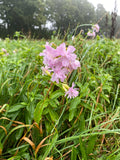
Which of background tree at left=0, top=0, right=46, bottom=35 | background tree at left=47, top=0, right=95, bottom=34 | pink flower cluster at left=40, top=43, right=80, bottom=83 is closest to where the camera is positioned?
pink flower cluster at left=40, top=43, right=80, bottom=83

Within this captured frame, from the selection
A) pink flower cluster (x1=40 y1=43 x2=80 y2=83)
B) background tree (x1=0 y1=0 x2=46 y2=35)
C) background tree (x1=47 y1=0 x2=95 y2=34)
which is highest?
background tree (x1=0 y1=0 x2=46 y2=35)

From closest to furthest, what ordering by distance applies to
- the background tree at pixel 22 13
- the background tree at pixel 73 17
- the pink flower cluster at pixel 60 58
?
the pink flower cluster at pixel 60 58 < the background tree at pixel 73 17 < the background tree at pixel 22 13

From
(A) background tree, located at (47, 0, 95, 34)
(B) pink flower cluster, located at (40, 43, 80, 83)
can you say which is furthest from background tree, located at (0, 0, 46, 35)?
(B) pink flower cluster, located at (40, 43, 80, 83)

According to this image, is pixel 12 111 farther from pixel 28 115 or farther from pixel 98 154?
pixel 98 154

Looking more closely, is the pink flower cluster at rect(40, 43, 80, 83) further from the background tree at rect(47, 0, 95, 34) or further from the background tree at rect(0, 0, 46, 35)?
A: the background tree at rect(0, 0, 46, 35)

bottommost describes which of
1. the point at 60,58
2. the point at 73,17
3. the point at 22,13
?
the point at 60,58

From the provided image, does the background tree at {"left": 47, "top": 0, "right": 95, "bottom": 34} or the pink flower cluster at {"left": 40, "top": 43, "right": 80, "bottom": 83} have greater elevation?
the background tree at {"left": 47, "top": 0, "right": 95, "bottom": 34}

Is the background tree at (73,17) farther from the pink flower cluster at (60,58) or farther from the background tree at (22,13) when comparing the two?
the background tree at (22,13)

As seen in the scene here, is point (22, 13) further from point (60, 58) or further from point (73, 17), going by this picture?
point (60, 58)

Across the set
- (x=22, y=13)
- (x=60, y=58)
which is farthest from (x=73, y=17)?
(x=22, y=13)

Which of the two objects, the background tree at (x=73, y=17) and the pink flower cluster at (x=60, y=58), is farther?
the background tree at (x=73, y=17)

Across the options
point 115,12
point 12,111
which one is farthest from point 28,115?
point 115,12

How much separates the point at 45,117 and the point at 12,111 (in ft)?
0.86

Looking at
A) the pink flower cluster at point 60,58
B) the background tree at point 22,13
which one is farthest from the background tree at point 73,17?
the background tree at point 22,13
